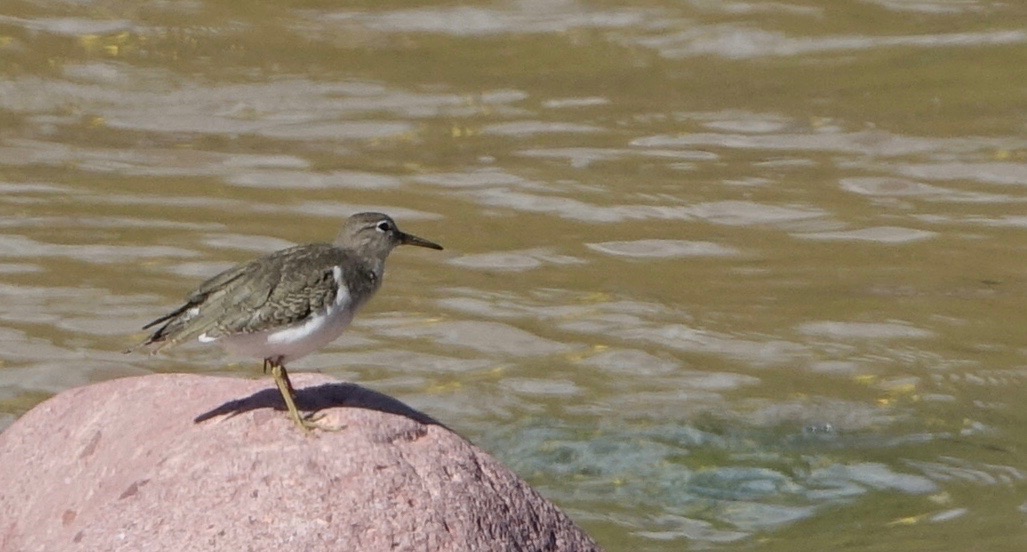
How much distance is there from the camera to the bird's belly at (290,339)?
739 cm

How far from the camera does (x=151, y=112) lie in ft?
59.6

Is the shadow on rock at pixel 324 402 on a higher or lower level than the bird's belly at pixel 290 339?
lower

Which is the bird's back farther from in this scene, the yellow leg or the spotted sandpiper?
the yellow leg

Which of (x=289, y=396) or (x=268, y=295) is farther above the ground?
(x=268, y=295)

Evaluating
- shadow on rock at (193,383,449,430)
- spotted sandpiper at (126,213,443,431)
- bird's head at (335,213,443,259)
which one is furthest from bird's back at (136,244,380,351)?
shadow on rock at (193,383,449,430)

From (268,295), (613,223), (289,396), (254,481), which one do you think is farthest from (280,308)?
(613,223)

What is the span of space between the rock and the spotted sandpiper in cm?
21

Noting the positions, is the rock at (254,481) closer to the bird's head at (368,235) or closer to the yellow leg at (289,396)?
the yellow leg at (289,396)

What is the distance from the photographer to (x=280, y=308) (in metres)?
7.35

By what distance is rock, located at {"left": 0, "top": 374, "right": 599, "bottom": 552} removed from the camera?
6820mm

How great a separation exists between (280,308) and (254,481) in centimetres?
78

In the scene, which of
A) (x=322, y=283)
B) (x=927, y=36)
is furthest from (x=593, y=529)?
(x=927, y=36)

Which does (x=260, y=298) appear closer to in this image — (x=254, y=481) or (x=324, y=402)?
(x=324, y=402)

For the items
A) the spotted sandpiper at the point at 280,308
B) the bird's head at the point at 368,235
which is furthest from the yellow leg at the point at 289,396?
the bird's head at the point at 368,235
